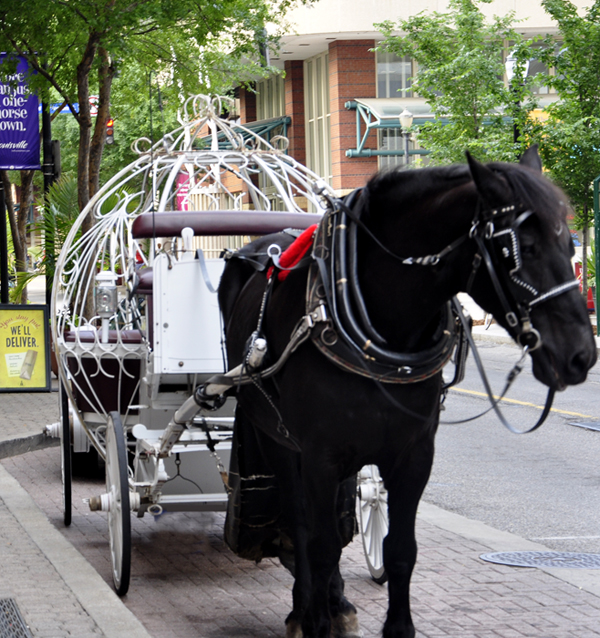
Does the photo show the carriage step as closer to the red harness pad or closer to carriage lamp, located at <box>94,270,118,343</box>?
carriage lamp, located at <box>94,270,118,343</box>

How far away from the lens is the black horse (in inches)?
134

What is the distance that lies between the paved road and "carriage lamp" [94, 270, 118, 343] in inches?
125

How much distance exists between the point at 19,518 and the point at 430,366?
449cm

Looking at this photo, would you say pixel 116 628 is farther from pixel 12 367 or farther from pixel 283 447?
pixel 12 367

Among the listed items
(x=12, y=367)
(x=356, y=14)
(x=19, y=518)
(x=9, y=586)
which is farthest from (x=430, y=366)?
(x=356, y=14)

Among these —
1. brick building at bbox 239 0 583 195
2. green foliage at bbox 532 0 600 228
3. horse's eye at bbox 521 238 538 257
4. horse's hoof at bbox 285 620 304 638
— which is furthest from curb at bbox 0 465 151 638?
brick building at bbox 239 0 583 195

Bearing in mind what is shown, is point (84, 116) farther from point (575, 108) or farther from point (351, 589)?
point (575, 108)

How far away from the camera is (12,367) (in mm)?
14531

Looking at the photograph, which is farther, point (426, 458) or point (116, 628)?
point (116, 628)

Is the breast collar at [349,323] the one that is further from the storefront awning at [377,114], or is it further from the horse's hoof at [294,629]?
the storefront awning at [377,114]

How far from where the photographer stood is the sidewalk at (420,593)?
511 centimetres

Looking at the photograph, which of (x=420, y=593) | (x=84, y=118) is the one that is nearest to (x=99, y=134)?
(x=84, y=118)

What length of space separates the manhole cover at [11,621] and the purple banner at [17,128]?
37.4 ft

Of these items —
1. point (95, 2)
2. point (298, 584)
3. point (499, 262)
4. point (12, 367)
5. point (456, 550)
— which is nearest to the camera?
point (499, 262)
